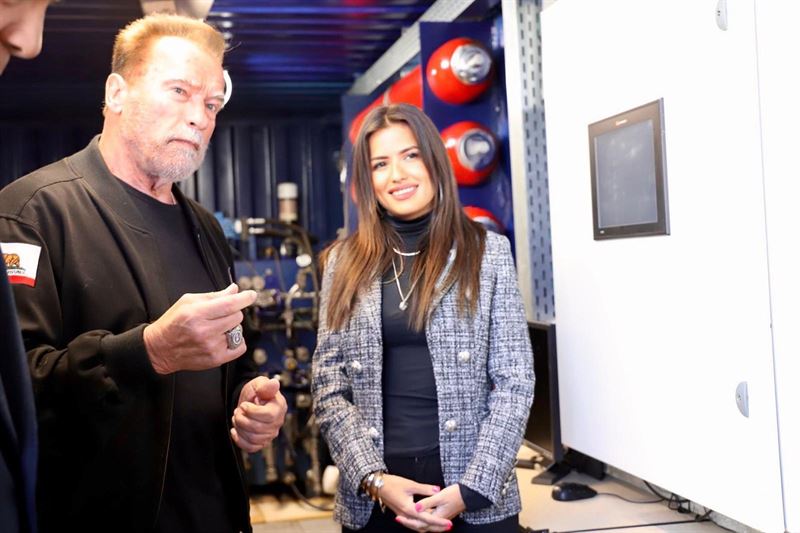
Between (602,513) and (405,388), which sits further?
(602,513)

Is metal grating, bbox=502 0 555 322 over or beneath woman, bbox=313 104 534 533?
over

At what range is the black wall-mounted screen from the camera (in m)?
2.04

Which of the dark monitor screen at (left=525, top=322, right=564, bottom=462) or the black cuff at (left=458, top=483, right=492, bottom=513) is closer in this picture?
the black cuff at (left=458, top=483, right=492, bottom=513)

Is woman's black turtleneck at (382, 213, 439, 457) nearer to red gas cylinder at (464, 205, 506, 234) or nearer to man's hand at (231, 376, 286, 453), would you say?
man's hand at (231, 376, 286, 453)

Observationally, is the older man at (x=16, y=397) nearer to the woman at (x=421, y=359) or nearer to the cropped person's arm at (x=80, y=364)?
the cropped person's arm at (x=80, y=364)

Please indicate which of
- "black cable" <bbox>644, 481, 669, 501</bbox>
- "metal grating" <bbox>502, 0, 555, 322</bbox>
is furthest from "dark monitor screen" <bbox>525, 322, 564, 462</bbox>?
"metal grating" <bbox>502, 0, 555, 322</bbox>

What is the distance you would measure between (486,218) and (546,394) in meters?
1.07

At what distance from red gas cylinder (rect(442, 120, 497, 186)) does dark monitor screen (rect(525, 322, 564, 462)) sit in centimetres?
104

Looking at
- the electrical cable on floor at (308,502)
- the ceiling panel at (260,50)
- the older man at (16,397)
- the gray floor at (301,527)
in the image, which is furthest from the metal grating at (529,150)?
the older man at (16,397)

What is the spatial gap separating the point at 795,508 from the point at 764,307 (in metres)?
0.38

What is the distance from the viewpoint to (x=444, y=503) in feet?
6.79

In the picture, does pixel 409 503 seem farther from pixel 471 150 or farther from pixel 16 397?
pixel 471 150


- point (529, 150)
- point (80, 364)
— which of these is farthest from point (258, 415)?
point (529, 150)

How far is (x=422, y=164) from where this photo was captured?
235 centimetres
